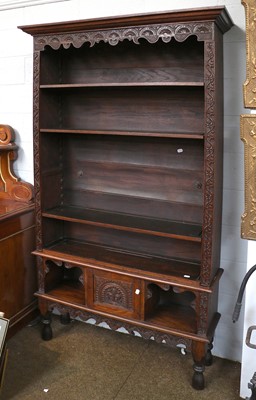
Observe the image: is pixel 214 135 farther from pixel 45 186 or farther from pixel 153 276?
pixel 45 186

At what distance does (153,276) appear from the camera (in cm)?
218

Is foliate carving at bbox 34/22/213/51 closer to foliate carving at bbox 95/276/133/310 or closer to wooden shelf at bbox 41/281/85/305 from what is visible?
foliate carving at bbox 95/276/133/310

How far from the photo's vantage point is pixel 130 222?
91.9 inches

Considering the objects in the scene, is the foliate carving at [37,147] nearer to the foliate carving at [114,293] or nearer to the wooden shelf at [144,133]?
the wooden shelf at [144,133]

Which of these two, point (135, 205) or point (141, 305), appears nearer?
point (141, 305)

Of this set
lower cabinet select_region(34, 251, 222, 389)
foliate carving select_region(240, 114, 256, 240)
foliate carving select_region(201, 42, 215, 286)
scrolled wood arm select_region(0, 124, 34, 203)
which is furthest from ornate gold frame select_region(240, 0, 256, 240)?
scrolled wood arm select_region(0, 124, 34, 203)

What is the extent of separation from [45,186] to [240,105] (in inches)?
49.2

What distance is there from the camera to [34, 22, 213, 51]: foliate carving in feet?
6.09

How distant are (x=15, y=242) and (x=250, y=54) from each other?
178 cm

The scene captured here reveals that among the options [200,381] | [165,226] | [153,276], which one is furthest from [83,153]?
[200,381]

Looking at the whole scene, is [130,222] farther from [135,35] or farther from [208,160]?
[135,35]

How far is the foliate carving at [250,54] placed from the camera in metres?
1.64

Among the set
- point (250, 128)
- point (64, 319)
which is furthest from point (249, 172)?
point (64, 319)

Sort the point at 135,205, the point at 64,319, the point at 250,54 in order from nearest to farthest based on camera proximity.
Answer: the point at 250,54
the point at 135,205
the point at 64,319
